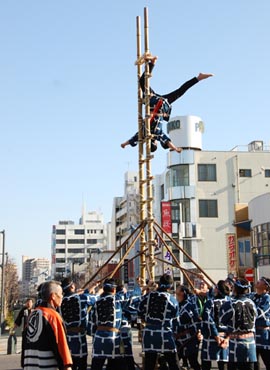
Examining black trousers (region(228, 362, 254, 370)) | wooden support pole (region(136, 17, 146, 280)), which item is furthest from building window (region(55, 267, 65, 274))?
black trousers (region(228, 362, 254, 370))

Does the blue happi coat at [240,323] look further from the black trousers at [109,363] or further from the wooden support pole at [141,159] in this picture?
the wooden support pole at [141,159]

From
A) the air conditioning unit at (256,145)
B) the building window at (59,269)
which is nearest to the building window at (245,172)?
the air conditioning unit at (256,145)

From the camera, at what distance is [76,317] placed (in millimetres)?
9102

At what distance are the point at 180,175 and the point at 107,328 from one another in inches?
1476

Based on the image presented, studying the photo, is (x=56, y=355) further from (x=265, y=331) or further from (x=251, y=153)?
(x=251, y=153)

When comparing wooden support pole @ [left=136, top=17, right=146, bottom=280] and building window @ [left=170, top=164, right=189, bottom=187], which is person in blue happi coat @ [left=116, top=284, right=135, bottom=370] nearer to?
wooden support pole @ [left=136, top=17, right=146, bottom=280]

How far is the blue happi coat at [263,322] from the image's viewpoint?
30.6 feet

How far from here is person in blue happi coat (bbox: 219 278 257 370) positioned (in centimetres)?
798

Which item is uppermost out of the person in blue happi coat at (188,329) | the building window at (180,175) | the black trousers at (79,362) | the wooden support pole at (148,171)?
the building window at (180,175)

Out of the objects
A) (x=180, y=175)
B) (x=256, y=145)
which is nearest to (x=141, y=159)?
(x=180, y=175)

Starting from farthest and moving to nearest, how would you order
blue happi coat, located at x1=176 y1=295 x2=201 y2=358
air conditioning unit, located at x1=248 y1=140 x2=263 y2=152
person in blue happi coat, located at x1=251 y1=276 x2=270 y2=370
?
air conditioning unit, located at x1=248 y1=140 x2=263 y2=152, blue happi coat, located at x1=176 y1=295 x2=201 y2=358, person in blue happi coat, located at x1=251 y1=276 x2=270 y2=370

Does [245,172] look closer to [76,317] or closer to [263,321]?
[263,321]

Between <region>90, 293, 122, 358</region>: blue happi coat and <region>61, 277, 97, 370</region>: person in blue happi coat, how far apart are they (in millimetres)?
349

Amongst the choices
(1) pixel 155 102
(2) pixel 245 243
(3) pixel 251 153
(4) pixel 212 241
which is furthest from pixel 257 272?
(1) pixel 155 102
